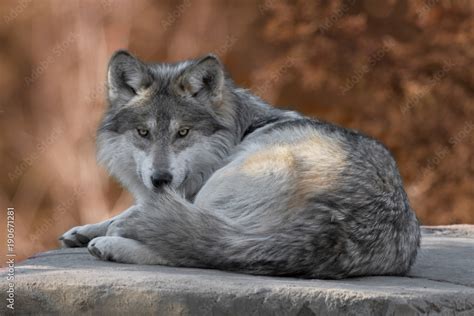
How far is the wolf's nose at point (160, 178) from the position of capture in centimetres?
538

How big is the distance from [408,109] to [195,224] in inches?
251

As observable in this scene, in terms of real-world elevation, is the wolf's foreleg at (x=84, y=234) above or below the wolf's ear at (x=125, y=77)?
below

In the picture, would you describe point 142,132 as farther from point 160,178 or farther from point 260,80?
point 260,80

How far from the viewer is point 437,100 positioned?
1046 centimetres


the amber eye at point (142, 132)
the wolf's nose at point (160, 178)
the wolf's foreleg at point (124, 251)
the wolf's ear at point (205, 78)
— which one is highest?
the wolf's ear at point (205, 78)

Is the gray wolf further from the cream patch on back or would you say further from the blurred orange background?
the blurred orange background

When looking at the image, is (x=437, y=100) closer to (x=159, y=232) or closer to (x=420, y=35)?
(x=420, y=35)

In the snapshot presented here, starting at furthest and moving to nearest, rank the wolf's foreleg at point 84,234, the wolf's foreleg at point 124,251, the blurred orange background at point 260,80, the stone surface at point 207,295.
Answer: the blurred orange background at point 260,80 → the wolf's foreleg at point 84,234 → the wolf's foreleg at point 124,251 → the stone surface at point 207,295

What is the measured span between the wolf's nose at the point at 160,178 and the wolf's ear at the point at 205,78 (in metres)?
0.63

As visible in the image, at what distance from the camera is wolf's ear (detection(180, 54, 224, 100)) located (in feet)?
18.9

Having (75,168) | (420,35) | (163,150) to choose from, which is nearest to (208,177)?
(163,150)

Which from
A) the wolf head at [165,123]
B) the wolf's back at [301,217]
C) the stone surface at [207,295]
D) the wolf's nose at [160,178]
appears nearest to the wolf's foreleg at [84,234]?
the wolf head at [165,123]

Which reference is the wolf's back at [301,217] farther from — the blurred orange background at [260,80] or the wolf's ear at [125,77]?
the blurred orange background at [260,80]

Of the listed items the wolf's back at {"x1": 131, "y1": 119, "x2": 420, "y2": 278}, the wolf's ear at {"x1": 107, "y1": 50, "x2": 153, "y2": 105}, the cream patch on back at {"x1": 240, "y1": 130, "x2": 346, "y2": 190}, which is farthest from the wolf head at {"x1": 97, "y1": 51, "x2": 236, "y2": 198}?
the cream patch on back at {"x1": 240, "y1": 130, "x2": 346, "y2": 190}
